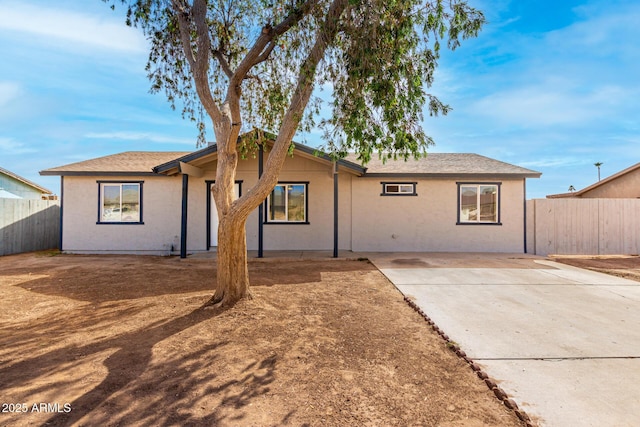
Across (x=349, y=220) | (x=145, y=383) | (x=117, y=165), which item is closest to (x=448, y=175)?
(x=349, y=220)

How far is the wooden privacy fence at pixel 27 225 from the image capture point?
12.0 meters

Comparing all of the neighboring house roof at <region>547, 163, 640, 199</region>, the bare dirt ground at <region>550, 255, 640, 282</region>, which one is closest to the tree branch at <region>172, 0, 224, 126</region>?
the bare dirt ground at <region>550, 255, 640, 282</region>

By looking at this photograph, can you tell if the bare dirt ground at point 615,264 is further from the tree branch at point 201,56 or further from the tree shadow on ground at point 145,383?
the tree branch at point 201,56

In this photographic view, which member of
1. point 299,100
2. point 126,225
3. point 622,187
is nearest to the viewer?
point 299,100

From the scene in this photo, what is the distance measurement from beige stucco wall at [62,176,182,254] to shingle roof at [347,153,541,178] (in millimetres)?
7105

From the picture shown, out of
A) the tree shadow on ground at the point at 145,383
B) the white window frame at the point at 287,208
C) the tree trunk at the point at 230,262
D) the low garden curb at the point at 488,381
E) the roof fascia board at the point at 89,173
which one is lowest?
the tree shadow on ground at the point at 145,383

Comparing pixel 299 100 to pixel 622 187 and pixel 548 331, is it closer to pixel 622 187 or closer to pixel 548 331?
pixel 548 331

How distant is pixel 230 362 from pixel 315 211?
8736 mm

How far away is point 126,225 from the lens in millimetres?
11758

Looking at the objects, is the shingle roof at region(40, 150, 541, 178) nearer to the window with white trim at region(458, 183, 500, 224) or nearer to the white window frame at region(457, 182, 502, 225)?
the white window frame at region(457, 182, 502, 225)

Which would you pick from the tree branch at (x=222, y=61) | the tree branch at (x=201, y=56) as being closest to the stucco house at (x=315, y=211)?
the tree branch at (x=222, y=61)

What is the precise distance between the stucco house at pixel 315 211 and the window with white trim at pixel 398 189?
0.04 m

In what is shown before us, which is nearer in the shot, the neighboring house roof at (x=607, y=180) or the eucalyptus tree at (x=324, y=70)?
the eucalyptus tree at (x=324, y=70)

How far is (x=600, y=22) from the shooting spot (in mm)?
8016
